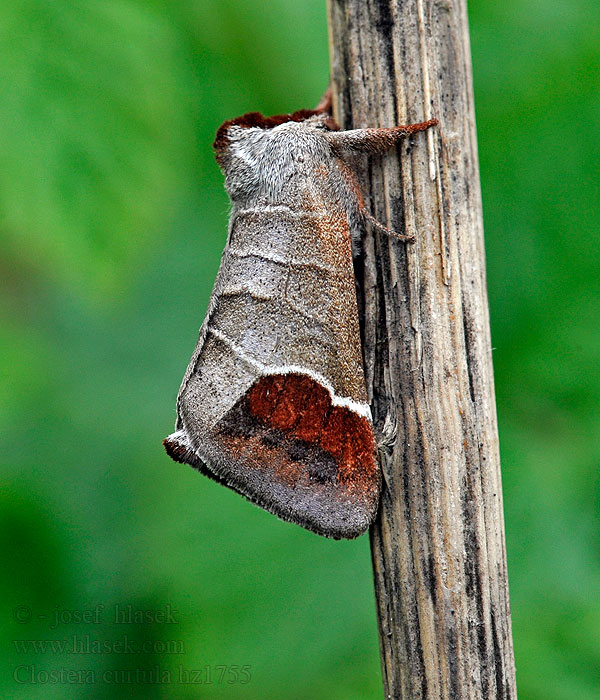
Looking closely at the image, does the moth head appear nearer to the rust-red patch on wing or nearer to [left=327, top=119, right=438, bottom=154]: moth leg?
[left=327, top=119, right=438, bottom=154]: moth leg

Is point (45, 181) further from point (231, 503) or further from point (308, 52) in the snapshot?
point (231, 503)

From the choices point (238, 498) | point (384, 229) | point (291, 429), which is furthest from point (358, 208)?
point (238, 498)

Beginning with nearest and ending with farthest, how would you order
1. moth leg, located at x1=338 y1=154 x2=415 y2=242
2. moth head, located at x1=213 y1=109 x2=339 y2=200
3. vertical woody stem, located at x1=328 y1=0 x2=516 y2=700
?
1. vertical woody stem, located at x1=328 y1=0 x2=516 y2=700
2. moth leg, located at x1=338 y1=154 x2=415 y2=242
3. moth head, located at x1=213 y1=109 x2=339 y2=200

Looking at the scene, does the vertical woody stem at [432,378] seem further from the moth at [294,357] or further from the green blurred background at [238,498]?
the green blurred background at [238,498]

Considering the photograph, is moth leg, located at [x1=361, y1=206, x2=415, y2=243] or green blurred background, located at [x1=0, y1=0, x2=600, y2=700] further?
green blurred background, located at [x1=0, y1=0, x2=600, y2=700]

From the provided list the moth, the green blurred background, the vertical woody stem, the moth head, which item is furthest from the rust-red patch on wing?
the green blurred background

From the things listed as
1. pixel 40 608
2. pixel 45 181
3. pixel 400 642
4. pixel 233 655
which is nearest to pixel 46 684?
pixel 40 608

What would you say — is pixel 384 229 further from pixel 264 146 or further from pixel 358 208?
pixel 264 146
